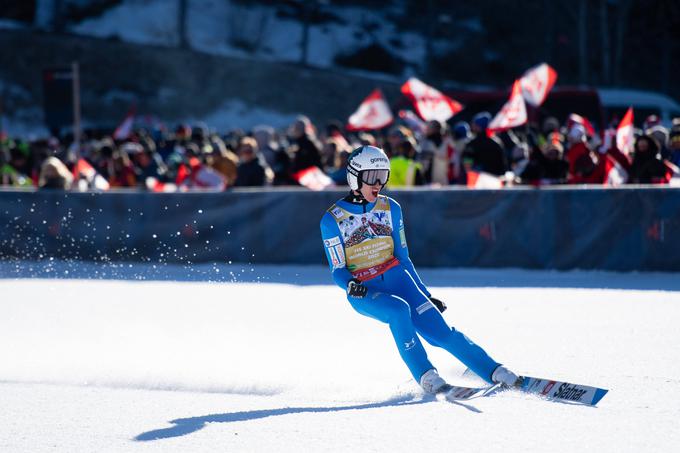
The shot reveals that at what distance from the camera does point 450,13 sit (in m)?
57.0

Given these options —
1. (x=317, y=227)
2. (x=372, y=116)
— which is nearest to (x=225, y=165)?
(x=317, y=227)

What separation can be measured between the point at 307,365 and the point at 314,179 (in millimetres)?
7545

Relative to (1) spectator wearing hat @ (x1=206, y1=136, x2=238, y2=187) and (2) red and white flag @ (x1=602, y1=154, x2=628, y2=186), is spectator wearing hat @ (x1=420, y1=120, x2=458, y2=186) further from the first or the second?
(1) spectator wearing hat @ (x1=206, y1=136, x2=238, y2=187)

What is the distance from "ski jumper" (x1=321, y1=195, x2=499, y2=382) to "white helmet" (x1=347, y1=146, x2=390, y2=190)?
0.65ft

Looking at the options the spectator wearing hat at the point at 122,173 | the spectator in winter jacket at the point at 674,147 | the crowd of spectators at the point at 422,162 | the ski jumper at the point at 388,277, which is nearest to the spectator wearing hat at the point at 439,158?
the crowd of spectators at the point at 422,162

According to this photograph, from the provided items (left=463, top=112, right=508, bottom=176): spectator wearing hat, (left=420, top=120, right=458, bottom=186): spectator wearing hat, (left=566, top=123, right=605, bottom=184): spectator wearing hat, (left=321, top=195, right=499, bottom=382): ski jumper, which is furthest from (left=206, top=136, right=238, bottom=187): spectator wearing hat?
(left=321, top=195, right=499, bottom=382): ski jumper

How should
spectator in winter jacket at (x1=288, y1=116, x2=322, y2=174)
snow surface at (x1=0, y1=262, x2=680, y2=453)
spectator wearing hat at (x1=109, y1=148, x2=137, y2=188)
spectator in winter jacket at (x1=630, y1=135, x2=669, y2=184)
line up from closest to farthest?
1. snow surface at (x1=0, y1=262, x2=680, y2=453)
2. spectator in winter jacket at (x1=630, y1=135, x2=669, y2=184)
3. spectator in winter jacket at (x1=288, y1=116, x2=322, y2=174)
4. spectator wearing hat at (x1=109, y1=148, x2=137, y2=188)

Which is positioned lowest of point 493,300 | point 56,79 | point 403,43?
point 493,300

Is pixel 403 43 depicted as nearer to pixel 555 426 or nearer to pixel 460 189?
pixel 460 189

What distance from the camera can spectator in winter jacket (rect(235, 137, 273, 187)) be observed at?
16.4 meters

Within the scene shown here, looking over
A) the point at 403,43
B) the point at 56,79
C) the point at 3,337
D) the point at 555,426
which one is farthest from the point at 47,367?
the point at 403,43

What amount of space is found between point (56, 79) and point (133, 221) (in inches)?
146

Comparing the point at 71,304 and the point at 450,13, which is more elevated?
the point at 450,13

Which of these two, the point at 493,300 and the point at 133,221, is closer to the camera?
the point at 493,300
